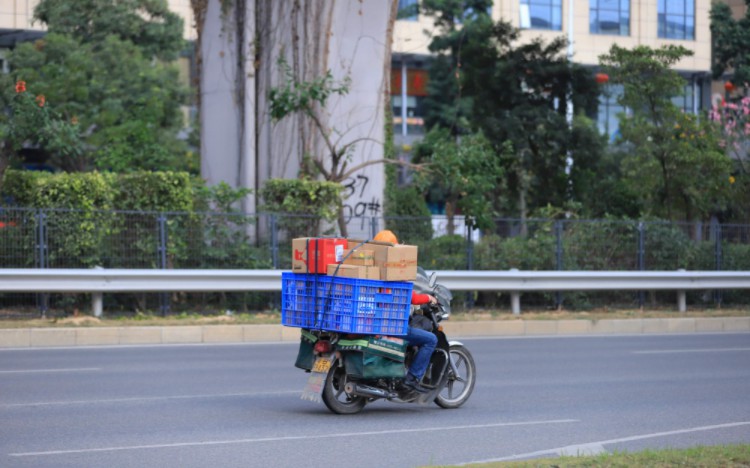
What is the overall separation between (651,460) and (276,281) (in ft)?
41.3

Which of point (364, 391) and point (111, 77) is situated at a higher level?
point (111, 77)

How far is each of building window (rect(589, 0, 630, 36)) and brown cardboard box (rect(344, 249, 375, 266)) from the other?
164 ft

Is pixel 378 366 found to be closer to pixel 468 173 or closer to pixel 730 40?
pixel 468 173

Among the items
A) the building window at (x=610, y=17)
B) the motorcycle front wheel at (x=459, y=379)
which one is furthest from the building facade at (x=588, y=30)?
the motorcycle front wheel at (x=459, y=379)

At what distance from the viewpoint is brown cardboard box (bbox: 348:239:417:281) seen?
31.8 ft

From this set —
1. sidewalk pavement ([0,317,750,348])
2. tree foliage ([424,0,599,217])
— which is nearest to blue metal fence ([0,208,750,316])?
sidewalk pavement ([0,317,750,348])

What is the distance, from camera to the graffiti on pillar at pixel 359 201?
2442 cm

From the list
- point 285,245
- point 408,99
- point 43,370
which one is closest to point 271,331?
point 285,245

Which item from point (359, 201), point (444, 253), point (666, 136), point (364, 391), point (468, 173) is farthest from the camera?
point (666, 136)

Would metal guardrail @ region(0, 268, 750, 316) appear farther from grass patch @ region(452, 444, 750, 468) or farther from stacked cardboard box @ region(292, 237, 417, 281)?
grass patch @ region(452, 444, 750, 468)

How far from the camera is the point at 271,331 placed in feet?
59.2

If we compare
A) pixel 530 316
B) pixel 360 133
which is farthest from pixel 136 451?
pixel 360 133

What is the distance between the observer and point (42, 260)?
18.3m

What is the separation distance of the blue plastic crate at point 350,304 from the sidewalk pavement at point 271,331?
7.61 metres
